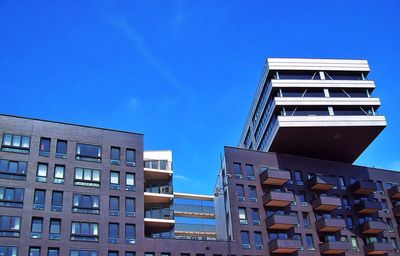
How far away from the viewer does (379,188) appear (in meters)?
79.8

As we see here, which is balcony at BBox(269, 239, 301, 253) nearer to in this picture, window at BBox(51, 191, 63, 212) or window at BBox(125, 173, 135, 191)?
window at BBox(125, 173, 135, 191)

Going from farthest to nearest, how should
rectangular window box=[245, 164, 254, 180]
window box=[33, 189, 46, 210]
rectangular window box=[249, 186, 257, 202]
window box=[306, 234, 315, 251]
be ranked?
rectangular window box=[245, 164, 254, 180]
rectangular window box=[249, 186, 257, 202]
window box=[306, 234, 315, 251]
window box=[33, 189, 46, 210]

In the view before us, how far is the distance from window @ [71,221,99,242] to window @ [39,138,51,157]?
29.4ft

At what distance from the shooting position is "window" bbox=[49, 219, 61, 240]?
54.6m

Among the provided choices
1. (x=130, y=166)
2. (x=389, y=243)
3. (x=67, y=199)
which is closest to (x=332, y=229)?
(x=389, y=243)

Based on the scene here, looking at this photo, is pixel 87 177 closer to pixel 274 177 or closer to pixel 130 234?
pixel 130 234

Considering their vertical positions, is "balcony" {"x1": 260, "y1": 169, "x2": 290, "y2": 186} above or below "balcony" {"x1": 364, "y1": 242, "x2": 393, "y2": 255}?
above

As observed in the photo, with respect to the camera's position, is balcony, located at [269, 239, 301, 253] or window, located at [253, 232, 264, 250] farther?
window, located at [253, 232, 264, 250]

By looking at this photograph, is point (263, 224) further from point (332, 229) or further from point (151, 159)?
point (151, 159)

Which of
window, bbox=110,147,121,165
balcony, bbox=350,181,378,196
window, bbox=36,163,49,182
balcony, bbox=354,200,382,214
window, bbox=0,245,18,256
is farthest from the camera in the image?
balcony, bbox=350,181,378,196

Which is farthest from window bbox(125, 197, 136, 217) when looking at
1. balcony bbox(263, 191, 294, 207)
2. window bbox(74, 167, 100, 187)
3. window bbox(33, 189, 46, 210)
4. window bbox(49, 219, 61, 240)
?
balcony bbox(263, 191, 294, 207)

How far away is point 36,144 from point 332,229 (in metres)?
40.8

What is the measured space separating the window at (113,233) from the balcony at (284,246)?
65.5ft

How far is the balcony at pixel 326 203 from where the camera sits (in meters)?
69.9
